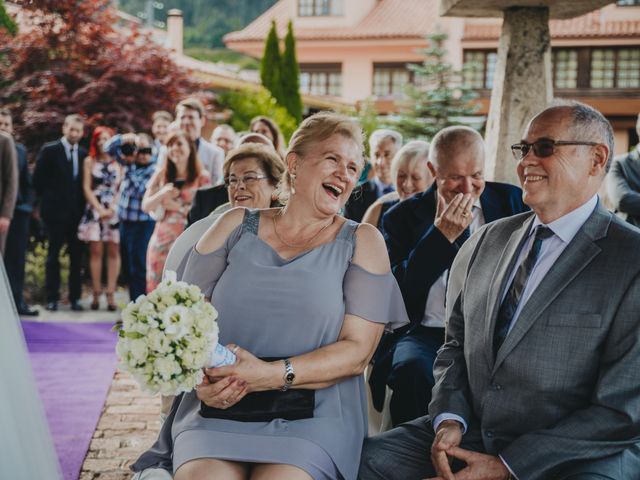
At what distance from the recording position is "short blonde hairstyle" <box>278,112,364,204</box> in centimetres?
313

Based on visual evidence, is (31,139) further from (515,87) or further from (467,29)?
(467,29)

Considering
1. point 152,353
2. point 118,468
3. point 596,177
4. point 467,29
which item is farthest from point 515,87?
point 467,29

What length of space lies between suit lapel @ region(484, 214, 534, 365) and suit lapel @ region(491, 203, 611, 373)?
12 cm

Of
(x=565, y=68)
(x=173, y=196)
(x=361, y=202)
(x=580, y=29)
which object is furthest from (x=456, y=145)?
(x=565, y=68)

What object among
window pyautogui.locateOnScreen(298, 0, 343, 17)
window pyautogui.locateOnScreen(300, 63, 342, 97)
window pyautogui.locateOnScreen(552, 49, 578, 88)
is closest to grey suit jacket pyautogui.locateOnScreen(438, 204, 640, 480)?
window pyautogui.locateOnScreen(552, 49, 578, 88)

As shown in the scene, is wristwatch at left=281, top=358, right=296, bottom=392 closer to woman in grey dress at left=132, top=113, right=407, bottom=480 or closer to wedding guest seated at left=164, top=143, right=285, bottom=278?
woman in grey dress at left=132, top=113, right=407, bottom=480

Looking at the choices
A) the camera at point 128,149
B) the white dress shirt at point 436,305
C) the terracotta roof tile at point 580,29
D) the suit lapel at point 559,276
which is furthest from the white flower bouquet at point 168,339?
the terracotta roof tile at point 580,29

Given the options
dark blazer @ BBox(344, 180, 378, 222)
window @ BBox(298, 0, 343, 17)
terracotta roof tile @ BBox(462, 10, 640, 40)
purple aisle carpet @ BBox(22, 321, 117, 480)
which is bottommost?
purple aisle carpet @ BBox(22, 321, 117, 480)

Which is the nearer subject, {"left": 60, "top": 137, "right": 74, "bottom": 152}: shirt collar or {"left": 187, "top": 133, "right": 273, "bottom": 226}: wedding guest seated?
{"left": 187, "top": 133, "right": 273, "bottom": 226}: wedding guest seated

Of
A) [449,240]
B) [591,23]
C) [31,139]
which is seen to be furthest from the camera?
[591,23]

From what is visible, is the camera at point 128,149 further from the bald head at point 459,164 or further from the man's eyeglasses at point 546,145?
the man's eyeglasses at point 546,145

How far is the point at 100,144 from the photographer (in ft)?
30.7

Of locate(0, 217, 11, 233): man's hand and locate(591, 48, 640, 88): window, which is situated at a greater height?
locate(591, 48, 640, 88): window

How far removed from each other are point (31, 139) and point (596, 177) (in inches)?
410
